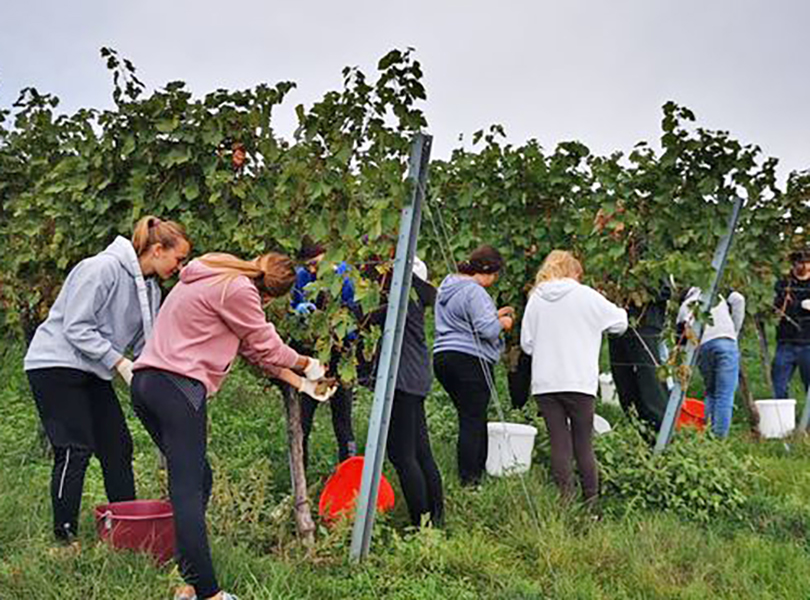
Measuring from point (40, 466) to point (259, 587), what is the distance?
7.84 ft

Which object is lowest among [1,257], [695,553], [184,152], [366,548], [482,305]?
[695,553]

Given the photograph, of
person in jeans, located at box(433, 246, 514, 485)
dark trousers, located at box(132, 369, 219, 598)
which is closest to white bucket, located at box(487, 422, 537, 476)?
person in jeans, located at box(433, 246, 514, 485)

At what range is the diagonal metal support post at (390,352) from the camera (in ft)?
10.2

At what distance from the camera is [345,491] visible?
371 centimetres

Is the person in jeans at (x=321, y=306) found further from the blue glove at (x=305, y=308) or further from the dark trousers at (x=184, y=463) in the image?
the dark trousers at (x=184, y=463)

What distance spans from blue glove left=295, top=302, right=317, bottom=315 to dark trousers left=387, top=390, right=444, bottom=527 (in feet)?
1.79

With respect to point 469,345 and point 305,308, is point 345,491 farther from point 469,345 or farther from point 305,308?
point 469,345

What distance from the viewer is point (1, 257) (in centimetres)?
479

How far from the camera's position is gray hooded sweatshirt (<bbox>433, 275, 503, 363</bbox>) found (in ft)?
13.8

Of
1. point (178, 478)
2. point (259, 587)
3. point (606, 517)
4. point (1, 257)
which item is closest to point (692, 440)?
point (606, 517)

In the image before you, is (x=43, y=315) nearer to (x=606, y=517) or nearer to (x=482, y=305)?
(x=482, y=305)

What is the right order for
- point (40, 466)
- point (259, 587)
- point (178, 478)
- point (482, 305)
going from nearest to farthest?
point (178, 478) < point (259, 587) < point (482, 305) < point (40, 466)

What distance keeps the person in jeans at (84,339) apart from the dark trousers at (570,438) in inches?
81.0

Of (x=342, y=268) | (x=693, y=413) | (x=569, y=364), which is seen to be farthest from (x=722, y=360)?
(x=342, y=268)
